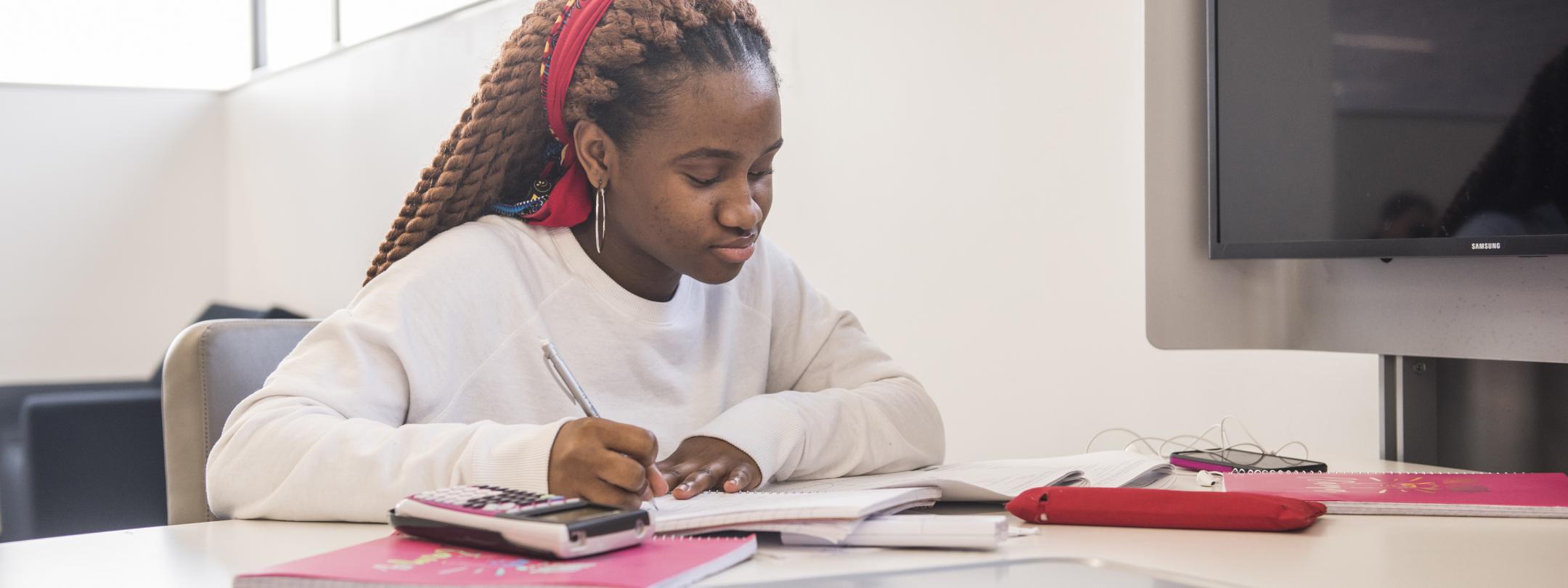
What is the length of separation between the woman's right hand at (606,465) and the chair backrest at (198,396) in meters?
0.57

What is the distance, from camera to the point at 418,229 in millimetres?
1202

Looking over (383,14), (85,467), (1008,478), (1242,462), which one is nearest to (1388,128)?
(1242,462)

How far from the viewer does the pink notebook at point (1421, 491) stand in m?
0.92

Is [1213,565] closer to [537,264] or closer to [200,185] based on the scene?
[537,264]

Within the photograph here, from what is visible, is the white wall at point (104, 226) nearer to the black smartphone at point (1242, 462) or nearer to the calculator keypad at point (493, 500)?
the black smartphone at point (1242, 462)

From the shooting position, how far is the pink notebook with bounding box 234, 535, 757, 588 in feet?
2.03

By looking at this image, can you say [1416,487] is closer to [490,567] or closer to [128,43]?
[490,567]

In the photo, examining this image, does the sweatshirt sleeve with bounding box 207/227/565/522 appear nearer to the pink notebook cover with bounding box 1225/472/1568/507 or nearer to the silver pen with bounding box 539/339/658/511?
the silver pen with bounding box 539/339/658/511

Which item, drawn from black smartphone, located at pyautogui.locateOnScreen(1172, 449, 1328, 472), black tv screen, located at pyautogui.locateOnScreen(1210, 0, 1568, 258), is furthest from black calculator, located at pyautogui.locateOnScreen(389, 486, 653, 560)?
black tv screen, located at pyautogui.locateOnScreen(1210, 0, 1568, 258)

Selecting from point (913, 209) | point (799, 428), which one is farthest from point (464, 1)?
point (799, 428)

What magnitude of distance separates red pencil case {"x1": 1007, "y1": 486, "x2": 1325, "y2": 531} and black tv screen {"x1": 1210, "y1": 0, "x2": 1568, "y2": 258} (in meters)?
0.43

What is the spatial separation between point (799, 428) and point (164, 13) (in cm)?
507

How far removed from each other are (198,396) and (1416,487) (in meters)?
1.09

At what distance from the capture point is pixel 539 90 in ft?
4.00
